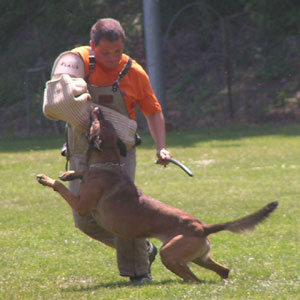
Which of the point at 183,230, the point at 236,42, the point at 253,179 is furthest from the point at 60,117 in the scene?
the point at 236,42

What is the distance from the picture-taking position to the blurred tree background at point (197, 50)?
2130 cm

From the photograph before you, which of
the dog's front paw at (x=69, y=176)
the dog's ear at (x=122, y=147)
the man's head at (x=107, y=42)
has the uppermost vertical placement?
the man's head at (x=107, y=42)

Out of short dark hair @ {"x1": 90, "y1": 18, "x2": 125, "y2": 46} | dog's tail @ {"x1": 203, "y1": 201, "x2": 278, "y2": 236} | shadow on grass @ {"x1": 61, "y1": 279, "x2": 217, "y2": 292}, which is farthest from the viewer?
shadow on grass @ {"x1": 61, "y1": 279, "x2": 217, "y2": 292}

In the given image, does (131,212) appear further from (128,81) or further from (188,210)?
(188,210)

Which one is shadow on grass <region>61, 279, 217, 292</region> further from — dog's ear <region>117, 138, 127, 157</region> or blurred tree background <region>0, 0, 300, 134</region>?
blurred tree background <region>0, 0, 300, 134</region>

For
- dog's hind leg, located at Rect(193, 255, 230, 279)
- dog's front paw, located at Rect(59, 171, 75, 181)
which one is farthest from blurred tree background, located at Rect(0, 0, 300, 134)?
dog's front paw, located at Rect(59, 171, 75, 181)

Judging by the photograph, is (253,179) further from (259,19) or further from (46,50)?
(46,50)

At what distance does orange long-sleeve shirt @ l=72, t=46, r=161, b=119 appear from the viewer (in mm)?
5191

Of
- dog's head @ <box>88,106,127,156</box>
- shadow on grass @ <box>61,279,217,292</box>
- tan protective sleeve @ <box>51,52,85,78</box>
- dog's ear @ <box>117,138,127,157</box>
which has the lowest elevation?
shadow on grass @ <box>61,279,217,292</box>

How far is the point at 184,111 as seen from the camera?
2220 cm

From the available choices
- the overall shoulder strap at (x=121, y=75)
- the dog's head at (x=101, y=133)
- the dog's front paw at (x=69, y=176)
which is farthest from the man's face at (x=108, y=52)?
the dog's front paw at (x=69, y=176)

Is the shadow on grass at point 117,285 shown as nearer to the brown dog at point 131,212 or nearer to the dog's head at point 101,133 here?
the brown dog at point 131,212

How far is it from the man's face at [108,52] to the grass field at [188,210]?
5.50 ft

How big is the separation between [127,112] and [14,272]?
180 centimetres
